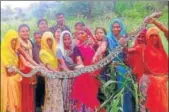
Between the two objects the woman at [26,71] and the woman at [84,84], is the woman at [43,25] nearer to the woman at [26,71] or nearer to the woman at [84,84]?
the woman at [26,71]

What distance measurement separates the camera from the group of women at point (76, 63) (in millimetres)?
2473

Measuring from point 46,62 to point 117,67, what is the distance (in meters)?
0.42

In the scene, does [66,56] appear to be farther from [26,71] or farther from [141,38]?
[141,38]

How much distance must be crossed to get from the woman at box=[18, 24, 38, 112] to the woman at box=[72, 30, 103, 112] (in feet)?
0.84

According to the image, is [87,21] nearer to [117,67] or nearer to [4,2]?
[117,67]

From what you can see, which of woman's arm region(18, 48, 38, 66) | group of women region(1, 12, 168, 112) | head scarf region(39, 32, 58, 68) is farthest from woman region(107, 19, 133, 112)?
woman's arm region(18, 48, 38, 66)

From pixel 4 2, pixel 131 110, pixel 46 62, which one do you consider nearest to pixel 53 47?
pixel 46 62

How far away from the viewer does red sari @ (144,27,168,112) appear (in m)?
2.46

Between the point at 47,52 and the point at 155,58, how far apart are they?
0.63 metres

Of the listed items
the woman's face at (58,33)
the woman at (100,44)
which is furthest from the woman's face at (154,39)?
the woman's face at (58,33)

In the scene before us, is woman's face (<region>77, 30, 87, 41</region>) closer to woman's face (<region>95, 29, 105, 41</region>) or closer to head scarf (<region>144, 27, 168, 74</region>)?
woman's face (<region>95, 29, 105, 41</region>)

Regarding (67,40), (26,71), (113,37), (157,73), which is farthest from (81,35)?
(157,73)

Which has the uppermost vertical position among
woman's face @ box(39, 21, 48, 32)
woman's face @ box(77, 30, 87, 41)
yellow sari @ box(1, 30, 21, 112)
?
woman's face @ box(39, 21, 48, 32)

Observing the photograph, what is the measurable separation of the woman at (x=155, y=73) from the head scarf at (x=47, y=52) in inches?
20.9
